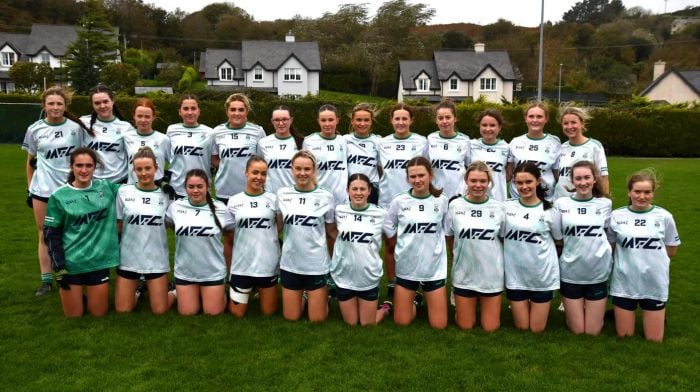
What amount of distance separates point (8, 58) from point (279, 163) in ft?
190

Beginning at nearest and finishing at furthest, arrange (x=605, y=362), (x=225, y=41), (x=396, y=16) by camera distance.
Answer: (x=605, y=362) → (x=396, y=16) → (x=225, y=41)

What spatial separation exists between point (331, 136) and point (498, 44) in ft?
246

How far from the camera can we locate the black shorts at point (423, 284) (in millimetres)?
4914

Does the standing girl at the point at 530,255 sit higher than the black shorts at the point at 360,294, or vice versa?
the standing girl at the point at 530,255

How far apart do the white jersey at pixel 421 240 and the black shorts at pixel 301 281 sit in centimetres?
66

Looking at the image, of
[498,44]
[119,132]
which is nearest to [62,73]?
[119,132]

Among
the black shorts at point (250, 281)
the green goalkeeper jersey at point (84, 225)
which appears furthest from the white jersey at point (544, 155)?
the green goalkeeper jersey at point (84, 225)

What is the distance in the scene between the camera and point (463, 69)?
168 ft

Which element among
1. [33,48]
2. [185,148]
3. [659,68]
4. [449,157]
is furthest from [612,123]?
[33,48]

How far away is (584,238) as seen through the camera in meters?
4.78

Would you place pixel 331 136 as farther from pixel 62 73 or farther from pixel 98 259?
pixel 62 73

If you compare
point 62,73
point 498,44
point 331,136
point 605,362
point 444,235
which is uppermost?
point 498,44

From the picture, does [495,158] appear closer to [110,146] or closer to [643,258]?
[643,258]

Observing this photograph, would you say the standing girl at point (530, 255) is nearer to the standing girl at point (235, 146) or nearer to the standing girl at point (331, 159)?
the standing girl at point (331, 159)
